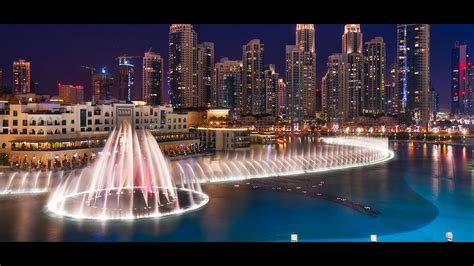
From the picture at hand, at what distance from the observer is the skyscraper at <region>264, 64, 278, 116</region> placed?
1523 inches

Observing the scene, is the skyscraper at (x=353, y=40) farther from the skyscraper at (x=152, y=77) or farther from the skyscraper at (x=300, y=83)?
the skyscraper at (x=152, y=77)

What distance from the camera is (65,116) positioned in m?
12.6

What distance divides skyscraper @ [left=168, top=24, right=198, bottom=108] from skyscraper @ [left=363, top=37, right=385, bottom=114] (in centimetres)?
1601

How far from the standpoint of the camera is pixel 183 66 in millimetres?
33375

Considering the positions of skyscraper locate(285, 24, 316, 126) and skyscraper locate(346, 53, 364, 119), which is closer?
skyscraper locate(285, 24, 316, 126)

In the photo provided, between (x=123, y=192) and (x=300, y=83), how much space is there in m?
31.8

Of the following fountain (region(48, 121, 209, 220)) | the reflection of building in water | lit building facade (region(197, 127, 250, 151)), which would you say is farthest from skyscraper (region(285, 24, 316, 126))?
fountain (region(48, 121, 209, 220))

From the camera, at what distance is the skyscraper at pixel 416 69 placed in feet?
125

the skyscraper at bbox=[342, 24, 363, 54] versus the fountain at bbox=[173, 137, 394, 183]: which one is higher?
the skyscraper at bbox=[342, 24, 363, 54]

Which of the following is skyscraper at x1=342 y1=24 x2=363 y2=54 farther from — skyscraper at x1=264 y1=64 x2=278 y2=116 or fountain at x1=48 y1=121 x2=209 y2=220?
fountain at x1=48 y1=121 x2=209 y2=220

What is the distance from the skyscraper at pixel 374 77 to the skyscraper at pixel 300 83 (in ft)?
17.7

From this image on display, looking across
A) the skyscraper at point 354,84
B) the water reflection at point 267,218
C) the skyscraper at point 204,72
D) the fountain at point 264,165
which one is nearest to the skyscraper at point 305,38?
the skyscraper at point 354,84

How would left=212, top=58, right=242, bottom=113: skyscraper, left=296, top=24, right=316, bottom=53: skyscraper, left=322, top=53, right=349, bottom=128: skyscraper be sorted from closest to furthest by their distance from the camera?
left=212, top=58, right=242, bottom=113: skyscraper < left=322, top=53, right=349, bottom=128: skyscraper < left=296, top=24, right=316, bottom=53: skyscraper

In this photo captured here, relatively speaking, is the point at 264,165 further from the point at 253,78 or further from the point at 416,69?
the point at 416,69
